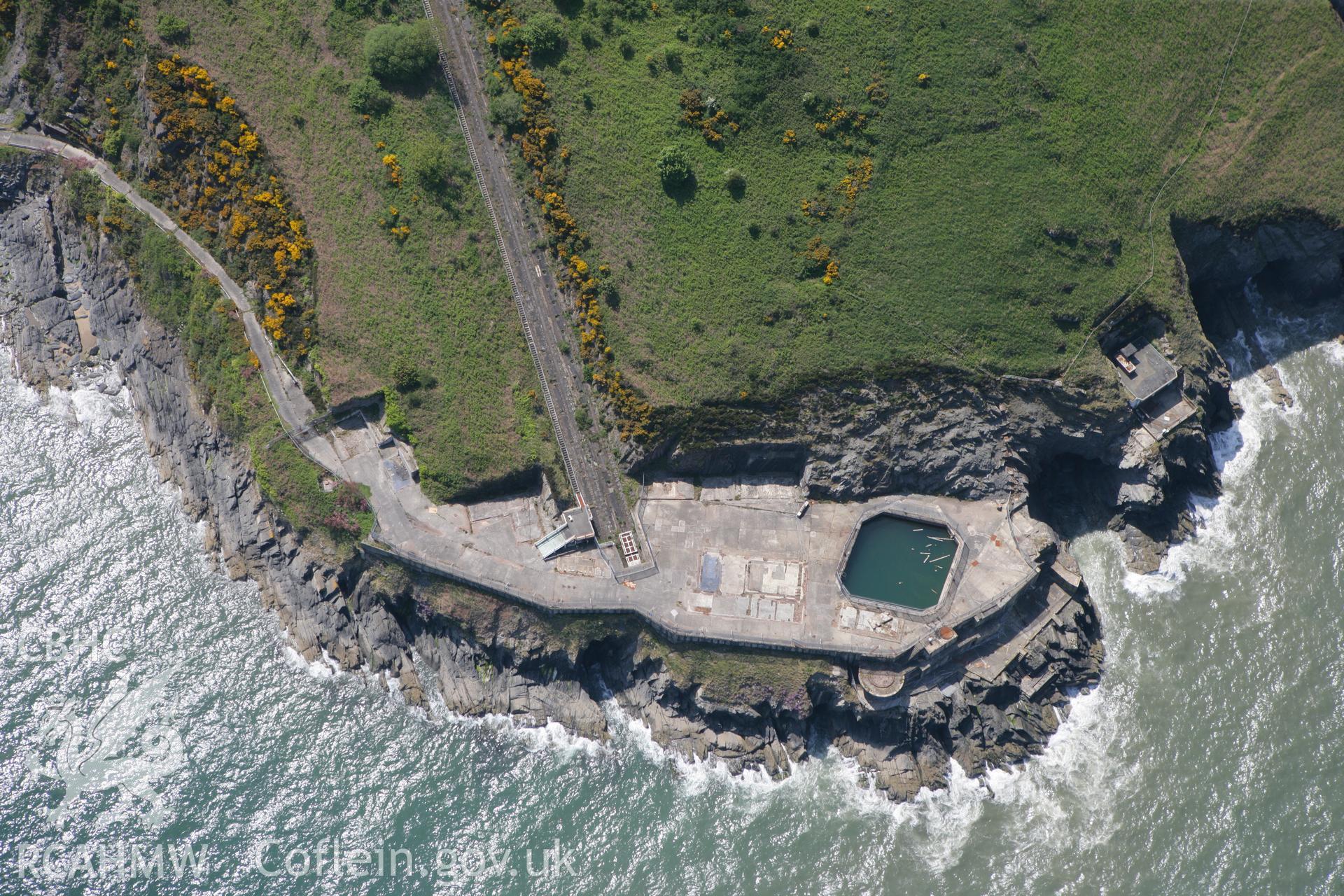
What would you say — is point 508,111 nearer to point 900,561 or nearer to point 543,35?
point 543,35

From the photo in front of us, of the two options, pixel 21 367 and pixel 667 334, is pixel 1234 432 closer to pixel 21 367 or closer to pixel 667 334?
pixel 667 334

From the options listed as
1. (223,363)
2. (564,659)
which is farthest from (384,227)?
(564,659)

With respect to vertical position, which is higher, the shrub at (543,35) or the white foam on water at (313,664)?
the shrub at (543,35)

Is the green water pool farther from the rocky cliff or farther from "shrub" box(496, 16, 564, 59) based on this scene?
"shrub" box(496, 16, 564, 59)

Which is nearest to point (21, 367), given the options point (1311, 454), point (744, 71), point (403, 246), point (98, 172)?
point (98, 172)

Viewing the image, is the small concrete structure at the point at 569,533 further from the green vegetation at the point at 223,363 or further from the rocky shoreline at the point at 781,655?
the green vegetation at the point at 223,363

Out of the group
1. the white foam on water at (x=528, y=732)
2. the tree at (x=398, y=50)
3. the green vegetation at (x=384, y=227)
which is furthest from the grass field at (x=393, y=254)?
the white foam on water at (x=528, y=732)
